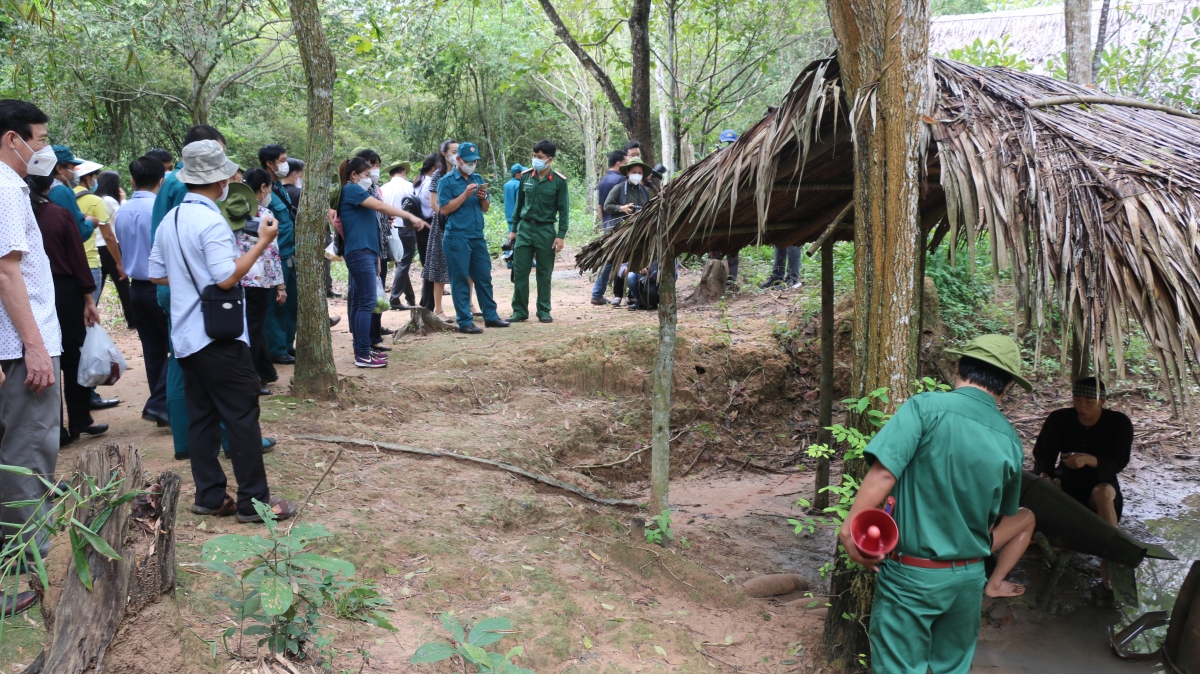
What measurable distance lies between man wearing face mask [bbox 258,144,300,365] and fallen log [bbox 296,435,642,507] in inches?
63.6

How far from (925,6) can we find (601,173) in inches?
925

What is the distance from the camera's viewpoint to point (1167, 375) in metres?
3.22

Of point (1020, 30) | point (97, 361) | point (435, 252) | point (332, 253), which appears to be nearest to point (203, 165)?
point (97, 361)

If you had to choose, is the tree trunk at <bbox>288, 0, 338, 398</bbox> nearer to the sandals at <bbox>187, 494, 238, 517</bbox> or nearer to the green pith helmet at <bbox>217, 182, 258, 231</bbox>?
the green pith helmet at <bbox>217, 182, 258, 231</bbox>

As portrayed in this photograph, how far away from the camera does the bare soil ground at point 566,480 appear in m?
4.06

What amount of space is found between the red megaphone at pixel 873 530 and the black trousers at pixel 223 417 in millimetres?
2958

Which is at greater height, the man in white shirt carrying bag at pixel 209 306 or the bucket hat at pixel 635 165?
the bucket hat at pixel 635 165

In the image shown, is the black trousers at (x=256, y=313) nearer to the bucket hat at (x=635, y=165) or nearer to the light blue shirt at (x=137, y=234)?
the light blue shirt at (x=137, y=234)

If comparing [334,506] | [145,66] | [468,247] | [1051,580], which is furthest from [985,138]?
[145,66]

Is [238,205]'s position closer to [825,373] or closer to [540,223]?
[825,373]

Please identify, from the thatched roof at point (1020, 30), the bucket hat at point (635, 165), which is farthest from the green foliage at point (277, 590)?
the thatched roof at point (1020, 30)

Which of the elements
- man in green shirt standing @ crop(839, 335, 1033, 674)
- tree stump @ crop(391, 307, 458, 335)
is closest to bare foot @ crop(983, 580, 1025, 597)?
man in green shirt standing @ crop(839, 335, 1033, 674)

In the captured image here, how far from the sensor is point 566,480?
6727 millimetres

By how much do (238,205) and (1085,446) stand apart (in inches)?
229
